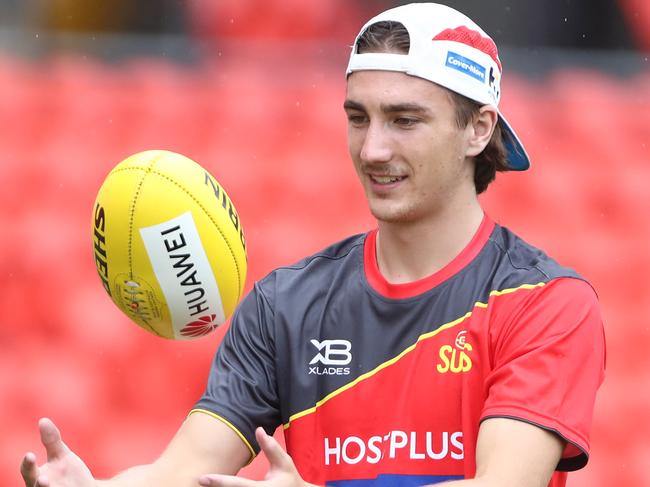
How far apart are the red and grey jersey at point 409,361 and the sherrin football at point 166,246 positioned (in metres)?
0.11

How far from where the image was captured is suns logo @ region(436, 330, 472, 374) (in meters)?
2.83

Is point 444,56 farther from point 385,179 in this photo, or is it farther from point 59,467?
point 59,467

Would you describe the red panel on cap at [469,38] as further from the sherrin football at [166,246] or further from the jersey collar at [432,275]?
the sherrin football at [166,246]

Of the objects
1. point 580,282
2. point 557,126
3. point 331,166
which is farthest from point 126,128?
point 580,282

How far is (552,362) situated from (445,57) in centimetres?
79

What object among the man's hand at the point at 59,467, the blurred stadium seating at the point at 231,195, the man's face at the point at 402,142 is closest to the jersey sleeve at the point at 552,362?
the man's face at the point at 402,142

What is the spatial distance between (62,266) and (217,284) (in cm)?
233

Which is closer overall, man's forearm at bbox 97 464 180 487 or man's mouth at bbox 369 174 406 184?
man's forearm at bbox 97 464 180 487

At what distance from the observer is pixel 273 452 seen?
234 cm

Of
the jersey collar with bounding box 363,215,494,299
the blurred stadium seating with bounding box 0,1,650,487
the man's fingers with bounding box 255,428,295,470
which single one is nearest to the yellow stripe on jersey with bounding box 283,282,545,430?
the jersey collar with bounding box 363,215,494,299

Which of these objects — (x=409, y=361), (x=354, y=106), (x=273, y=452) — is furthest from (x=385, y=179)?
(x=273, y=452)

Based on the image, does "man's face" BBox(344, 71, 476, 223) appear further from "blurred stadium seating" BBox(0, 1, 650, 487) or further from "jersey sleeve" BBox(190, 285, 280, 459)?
"blurred stadium seating" BBox(0, 1, 650, 487)

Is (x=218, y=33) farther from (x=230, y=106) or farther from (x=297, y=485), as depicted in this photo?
(x=297, y=485)

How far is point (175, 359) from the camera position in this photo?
5070mm
